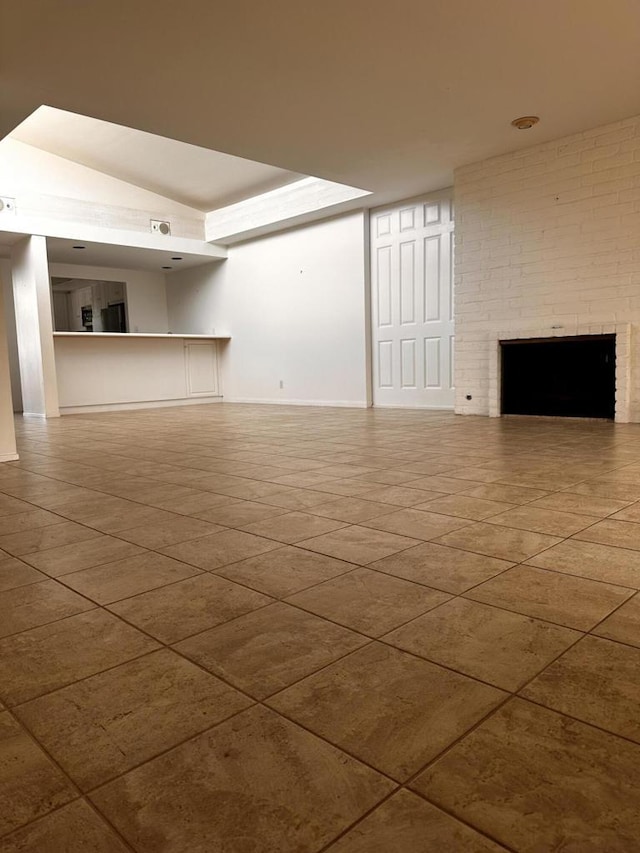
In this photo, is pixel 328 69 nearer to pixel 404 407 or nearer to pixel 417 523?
pixel 417 523

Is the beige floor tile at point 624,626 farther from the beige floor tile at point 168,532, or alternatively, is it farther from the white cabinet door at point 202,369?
the white cabinet door at point 202,369

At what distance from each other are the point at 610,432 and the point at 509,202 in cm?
262

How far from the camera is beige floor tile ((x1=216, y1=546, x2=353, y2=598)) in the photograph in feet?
5.70

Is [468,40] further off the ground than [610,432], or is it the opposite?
[468,40]

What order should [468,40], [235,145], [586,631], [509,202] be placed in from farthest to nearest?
[509,202]
[235,145]
[468,40]
[586,631]

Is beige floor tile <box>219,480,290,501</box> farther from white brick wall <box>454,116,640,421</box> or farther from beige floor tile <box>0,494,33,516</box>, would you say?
white brick wall <box>454,116,640,421</box>

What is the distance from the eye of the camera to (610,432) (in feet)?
16.3

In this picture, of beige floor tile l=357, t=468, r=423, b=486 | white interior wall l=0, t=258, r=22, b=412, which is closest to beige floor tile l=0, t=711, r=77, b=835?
beige floor tile l=357, t=468, r=423, b=486

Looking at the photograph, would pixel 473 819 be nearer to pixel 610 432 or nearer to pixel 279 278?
pixel 610 432

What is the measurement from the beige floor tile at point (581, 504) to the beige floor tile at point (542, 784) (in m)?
1.53

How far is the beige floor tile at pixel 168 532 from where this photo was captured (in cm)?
222

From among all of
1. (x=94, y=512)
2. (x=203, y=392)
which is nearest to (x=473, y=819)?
(x=94, y=512)

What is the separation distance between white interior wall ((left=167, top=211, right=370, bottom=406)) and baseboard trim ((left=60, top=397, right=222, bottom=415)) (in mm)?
519

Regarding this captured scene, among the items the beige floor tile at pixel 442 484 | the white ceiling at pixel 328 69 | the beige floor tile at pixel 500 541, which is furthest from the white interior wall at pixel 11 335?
the beige floor tile at pixel 500 541
